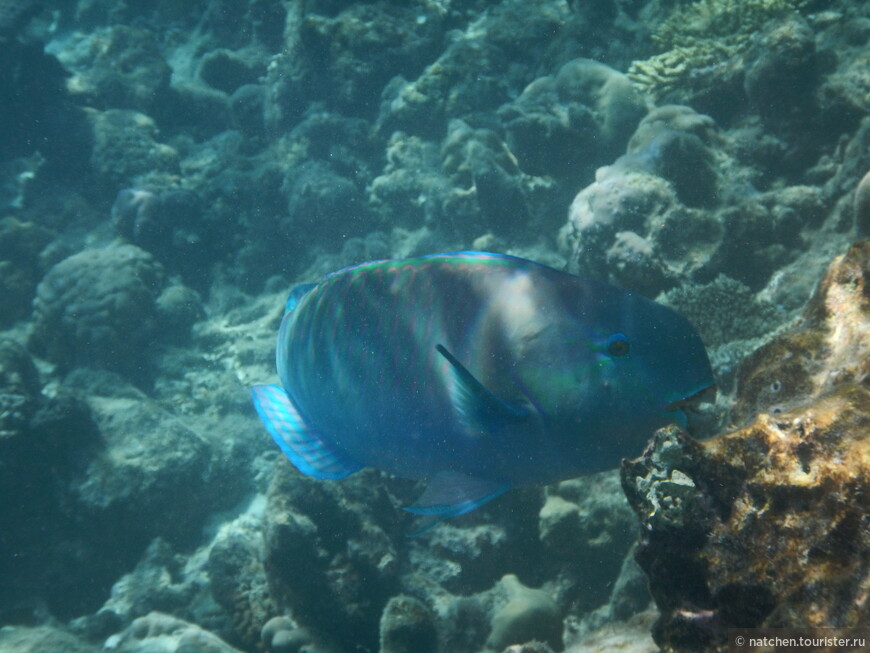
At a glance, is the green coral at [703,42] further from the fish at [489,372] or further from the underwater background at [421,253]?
the fish at [489,372]

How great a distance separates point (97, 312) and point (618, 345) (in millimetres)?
8350

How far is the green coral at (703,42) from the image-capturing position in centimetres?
597

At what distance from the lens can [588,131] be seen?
21.1 feet

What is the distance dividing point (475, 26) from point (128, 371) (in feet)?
27.9

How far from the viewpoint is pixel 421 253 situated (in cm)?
690

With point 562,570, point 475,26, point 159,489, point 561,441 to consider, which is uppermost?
point 475,26

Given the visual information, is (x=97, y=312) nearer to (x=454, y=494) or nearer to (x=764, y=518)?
(x=454, y=494)

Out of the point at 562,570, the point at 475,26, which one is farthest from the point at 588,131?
the point at 562,570

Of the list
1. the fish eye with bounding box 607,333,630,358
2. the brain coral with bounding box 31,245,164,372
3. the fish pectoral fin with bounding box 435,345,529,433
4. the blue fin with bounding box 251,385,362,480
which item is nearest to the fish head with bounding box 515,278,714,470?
the fish eye with bounding box 607,333,630,358

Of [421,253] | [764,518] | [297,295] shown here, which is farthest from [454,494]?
[421,253]

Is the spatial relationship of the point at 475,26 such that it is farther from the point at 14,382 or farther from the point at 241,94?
the point at 14,382

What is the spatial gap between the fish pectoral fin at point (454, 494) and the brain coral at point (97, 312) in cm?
748

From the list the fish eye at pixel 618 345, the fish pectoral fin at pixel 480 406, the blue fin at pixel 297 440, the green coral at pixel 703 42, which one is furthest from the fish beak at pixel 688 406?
the green coral at pixel 703 42

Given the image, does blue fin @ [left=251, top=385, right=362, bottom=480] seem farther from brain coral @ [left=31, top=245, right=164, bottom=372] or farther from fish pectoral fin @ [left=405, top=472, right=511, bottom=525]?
brain coral @ [left=31, top=245, right=164, bottom=372]
